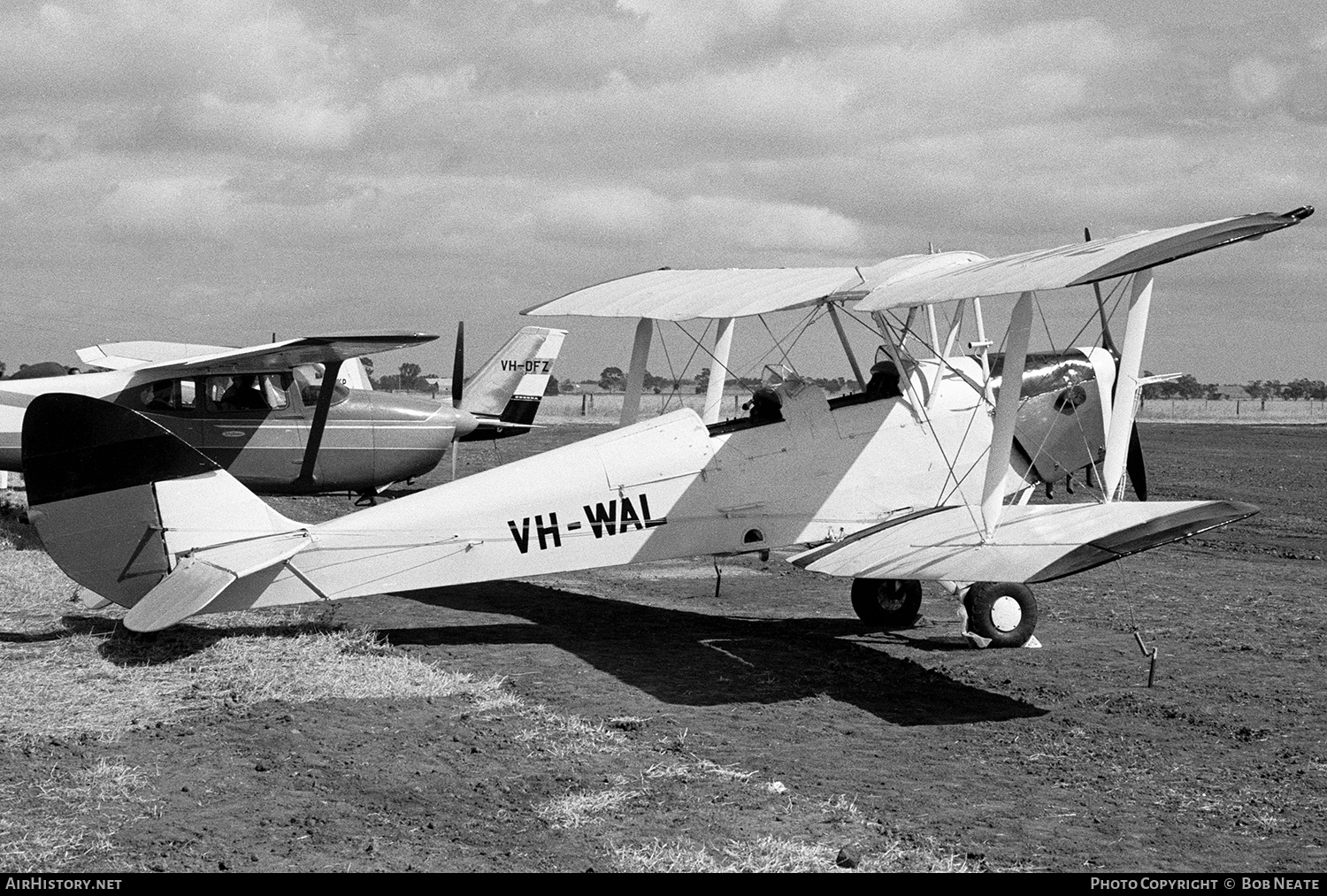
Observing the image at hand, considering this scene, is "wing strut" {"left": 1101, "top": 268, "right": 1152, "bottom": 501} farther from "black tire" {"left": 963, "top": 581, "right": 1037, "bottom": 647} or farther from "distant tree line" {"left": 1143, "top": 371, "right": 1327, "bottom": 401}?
"distant tree line" {"left": 1143, "top": 371, "right": 1327, "bottom": 401}

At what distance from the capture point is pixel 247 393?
1335 centimetres

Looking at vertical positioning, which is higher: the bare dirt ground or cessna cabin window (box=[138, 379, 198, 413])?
cessna cabin window (box=[138, 379, 198, 413])

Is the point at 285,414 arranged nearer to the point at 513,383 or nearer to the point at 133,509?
the point at 133,509

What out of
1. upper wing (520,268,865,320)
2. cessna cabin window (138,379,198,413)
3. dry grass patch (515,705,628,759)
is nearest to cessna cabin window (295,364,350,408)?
cessna cabin window (138,379,198,413)

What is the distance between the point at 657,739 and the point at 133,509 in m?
3.86

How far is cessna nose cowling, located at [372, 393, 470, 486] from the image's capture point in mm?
14188

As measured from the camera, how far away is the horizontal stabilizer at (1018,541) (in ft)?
24.5

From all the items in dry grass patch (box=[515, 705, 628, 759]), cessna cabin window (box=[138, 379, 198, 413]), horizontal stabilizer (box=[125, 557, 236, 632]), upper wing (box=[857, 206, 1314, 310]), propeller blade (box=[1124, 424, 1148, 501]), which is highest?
upper wing (box=[857, 206, 1314, 310])

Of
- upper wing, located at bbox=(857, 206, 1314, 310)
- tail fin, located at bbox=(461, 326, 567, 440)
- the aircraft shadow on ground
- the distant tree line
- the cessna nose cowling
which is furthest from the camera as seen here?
the distant tree line

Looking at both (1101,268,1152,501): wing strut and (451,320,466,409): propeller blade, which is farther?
(451,320,466,409): propeller blade

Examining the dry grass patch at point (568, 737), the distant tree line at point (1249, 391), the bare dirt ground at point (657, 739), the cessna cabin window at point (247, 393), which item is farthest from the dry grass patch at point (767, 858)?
the distant tree line at point (1249, 391)

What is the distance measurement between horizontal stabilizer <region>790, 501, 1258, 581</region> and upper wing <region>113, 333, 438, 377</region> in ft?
17.9

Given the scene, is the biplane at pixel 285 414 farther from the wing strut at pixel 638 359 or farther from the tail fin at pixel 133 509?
the tail fin at pixel 133 509

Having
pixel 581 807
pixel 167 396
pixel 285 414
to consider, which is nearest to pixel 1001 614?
pixel 581 807
